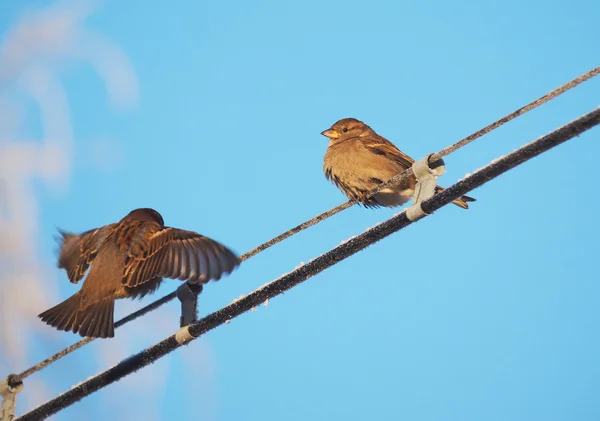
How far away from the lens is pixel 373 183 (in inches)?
316

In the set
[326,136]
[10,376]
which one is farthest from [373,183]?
[10,376]

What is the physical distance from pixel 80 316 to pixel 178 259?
0.77 metres

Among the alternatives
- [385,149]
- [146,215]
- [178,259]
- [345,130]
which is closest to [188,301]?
[178,259]

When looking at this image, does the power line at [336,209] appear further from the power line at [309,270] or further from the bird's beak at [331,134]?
the bird's beak at [331,134]

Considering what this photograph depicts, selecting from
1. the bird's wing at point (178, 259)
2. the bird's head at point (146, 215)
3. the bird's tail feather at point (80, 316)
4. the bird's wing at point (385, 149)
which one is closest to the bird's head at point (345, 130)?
the bird's wing at point (385, 149)

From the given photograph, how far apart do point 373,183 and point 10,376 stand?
398 centimetres

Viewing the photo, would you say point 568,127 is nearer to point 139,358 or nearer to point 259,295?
point 259,295

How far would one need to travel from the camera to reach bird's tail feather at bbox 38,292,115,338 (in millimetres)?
5344

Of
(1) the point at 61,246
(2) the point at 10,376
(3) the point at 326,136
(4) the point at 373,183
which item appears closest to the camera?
(2) the point at 10,376

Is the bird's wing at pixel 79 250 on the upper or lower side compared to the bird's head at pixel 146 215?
lower

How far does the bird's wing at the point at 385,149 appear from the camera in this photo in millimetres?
8312

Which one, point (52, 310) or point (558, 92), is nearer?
point (558, 92)

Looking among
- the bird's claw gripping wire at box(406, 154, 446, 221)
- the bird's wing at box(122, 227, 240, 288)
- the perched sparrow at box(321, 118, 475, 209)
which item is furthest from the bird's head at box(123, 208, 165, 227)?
the bird's claw gripping wire at box(406, 154, 446, 221)

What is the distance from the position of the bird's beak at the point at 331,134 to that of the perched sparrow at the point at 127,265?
2.97 metres
